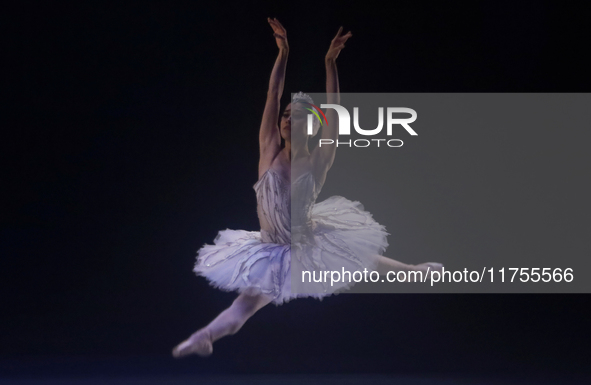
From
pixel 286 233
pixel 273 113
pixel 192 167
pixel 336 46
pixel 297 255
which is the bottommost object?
pixel 297 255

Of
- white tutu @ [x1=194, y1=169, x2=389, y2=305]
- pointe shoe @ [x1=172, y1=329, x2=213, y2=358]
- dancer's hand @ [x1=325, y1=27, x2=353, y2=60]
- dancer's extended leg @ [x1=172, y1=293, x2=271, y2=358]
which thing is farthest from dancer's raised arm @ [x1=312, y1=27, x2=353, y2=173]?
pointe shoe @ [x1=172, y1=329, x2=213, y2=358]

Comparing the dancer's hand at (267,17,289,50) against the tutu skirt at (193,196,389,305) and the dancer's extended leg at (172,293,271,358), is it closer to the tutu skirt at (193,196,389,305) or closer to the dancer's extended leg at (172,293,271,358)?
the tutu skirt at (193,196,389,305)

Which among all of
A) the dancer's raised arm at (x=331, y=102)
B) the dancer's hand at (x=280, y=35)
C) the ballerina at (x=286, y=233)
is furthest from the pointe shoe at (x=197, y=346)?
the dancer's hand at (x=280, y=35)

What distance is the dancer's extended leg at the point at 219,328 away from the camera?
10.5ft

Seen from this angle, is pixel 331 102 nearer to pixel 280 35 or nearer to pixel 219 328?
pixel 280 35

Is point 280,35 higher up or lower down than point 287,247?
higher up

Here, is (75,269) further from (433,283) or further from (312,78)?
(433,283)

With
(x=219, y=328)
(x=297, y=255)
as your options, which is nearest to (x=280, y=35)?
(x=297, y=255)

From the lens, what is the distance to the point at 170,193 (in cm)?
330

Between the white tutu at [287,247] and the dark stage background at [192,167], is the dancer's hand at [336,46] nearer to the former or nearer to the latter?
the dark stage background at [192,167]

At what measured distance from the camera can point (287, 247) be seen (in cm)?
312

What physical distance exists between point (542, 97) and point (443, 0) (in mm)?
790

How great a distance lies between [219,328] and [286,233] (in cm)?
65

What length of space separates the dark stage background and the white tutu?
11cm
